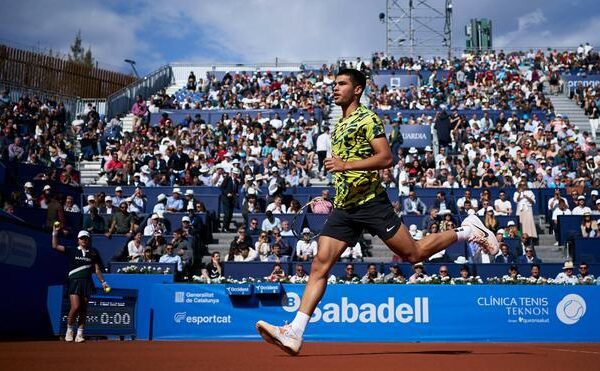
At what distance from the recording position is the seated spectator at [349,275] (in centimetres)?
1619

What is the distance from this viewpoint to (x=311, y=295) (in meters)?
6.69

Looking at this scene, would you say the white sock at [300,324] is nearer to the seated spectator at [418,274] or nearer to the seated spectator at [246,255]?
the seated spectator at [418,274]

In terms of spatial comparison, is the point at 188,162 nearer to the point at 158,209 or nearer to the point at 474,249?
the point at 158,209

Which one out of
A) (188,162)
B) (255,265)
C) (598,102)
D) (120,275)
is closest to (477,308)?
(255,265)

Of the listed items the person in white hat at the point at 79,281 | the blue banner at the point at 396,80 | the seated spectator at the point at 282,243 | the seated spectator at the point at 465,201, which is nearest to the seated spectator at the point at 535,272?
the seated spectator at the point at 465,201

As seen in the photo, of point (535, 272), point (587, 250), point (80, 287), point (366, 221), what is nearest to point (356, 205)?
point (366, 221)

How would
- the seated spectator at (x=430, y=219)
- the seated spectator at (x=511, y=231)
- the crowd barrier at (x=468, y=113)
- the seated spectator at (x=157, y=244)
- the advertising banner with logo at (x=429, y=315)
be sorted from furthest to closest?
1. the crowd barrier at (x=468, y=113)
2. the seated spectator at (x=511, y=231)
3. the seated spectator at (x=430, y=219)
4. the seated spectator at (x=157, y=244)
5. the advertising banner with logo at (x=429, y=315)

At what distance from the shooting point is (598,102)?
3072cm

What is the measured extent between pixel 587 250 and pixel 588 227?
1012mm

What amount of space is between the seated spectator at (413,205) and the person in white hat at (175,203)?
247 inches

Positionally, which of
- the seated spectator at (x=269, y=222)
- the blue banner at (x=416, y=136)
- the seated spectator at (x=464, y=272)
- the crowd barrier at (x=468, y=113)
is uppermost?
the crowd barrier at (x=468, y=113)

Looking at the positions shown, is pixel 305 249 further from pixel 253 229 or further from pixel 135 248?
pixel 135 248

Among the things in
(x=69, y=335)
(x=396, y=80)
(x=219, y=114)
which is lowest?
(x=69, y=335)

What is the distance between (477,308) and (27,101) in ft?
68.5
